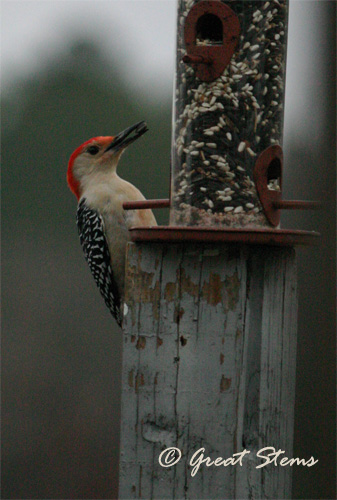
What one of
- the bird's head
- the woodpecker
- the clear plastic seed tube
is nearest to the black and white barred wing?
the woodpecker

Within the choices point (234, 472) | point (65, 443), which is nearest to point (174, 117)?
point (234, 472)

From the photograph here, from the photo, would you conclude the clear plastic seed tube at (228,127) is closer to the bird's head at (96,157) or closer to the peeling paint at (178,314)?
the peeling paint at (178,314)

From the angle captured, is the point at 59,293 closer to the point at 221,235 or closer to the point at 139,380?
the point at 139,380

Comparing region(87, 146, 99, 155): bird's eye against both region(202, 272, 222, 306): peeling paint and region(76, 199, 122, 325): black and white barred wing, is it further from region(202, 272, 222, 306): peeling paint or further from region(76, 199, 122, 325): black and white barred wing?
region(202, 272, 222, 306): peeling paint

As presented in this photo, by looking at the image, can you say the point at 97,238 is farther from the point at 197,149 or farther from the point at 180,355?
the point at 180,355

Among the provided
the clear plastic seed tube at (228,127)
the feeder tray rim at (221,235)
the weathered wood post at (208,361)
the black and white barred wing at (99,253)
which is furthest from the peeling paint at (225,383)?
the black and white barred wing at (99,253)

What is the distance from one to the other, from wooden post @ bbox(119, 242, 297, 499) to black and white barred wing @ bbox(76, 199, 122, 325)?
6.73 feet

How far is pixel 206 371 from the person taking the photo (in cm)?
240

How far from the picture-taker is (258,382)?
242cm

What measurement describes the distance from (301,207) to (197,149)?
0.50 meters

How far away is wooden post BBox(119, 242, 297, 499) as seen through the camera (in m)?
2.39

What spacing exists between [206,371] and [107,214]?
232cm

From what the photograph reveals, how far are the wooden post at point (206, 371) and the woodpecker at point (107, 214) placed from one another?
200cm

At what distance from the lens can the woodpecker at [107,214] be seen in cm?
453
